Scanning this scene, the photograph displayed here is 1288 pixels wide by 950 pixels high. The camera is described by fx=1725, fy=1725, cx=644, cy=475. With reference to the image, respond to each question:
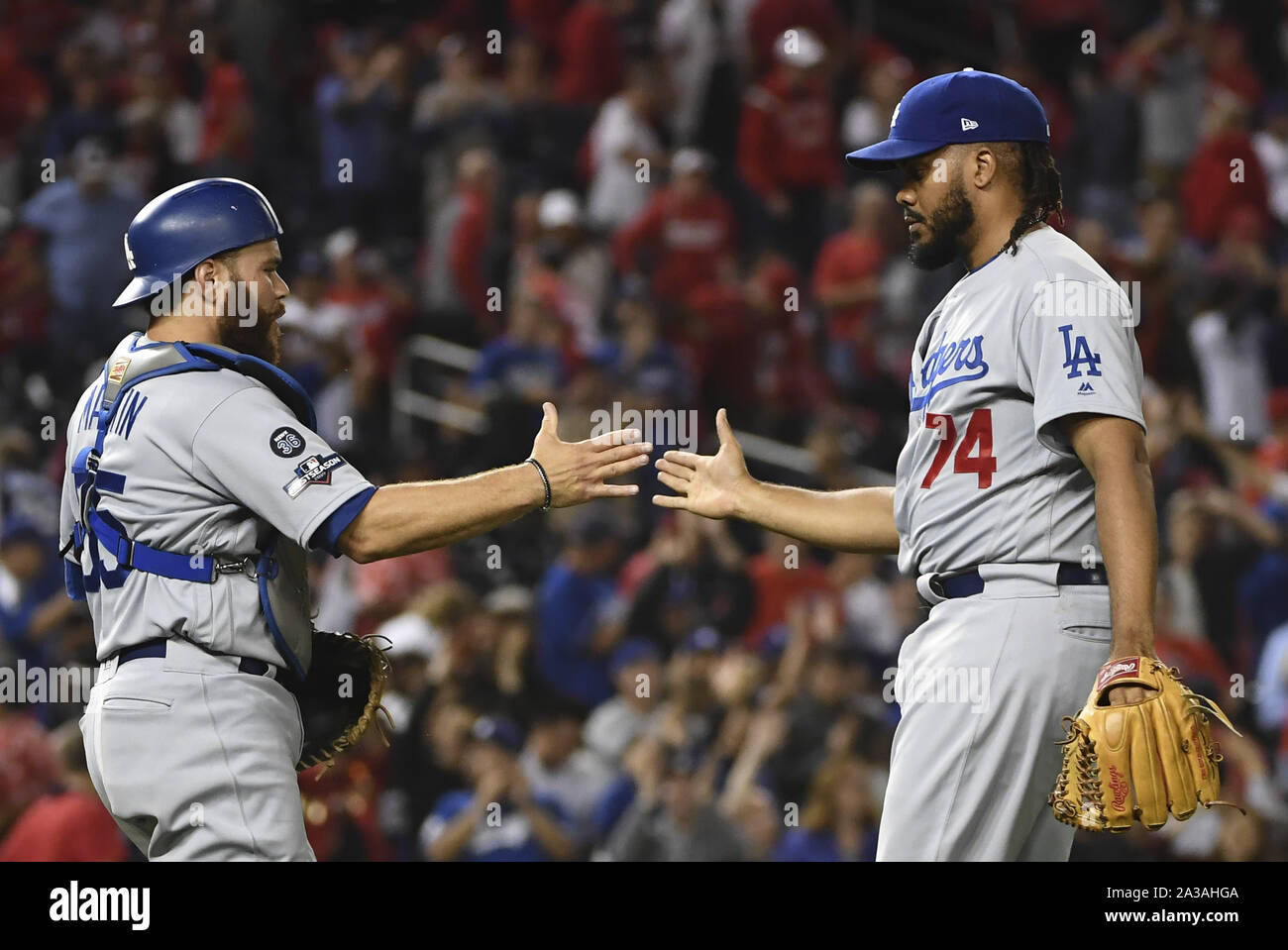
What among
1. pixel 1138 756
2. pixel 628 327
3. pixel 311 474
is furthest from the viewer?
pixel 628 327

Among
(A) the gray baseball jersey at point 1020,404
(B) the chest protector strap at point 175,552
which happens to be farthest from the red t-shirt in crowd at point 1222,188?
(B) the chest protector strap at point 175,552

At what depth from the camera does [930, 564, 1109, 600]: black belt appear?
11.7 feet

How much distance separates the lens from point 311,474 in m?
3.62

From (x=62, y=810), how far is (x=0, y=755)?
82 centimetres

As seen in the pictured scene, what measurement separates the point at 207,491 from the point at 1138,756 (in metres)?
1.98

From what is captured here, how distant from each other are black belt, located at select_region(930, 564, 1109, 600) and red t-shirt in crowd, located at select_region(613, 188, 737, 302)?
20.0 ft

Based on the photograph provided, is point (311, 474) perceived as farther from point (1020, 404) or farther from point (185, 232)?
point (1020, 404)

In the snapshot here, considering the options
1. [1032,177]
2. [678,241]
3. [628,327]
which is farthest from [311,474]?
[678,241]

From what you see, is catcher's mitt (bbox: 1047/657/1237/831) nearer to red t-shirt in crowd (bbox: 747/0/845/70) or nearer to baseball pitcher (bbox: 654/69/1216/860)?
baseball pitcher (bbox: 654/69/1216/860)

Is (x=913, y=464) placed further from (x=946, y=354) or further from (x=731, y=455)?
(x=731, y=455)

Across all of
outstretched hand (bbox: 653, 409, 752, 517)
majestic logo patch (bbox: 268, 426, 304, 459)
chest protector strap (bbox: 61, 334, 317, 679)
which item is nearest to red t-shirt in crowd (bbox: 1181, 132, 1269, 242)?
outstretched hand (bbox: 653, 409, 752, 517)

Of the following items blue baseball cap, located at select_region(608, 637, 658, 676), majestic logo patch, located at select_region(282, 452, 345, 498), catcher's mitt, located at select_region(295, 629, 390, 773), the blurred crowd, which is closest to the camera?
majestic logo patch, located at select_region(282, 452, 345, 498)

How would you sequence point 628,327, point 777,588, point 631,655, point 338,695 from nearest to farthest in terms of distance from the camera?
point 338,695
point 631,655
point 777,588
point 628,327

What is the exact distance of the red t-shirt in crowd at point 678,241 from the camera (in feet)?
32.1
